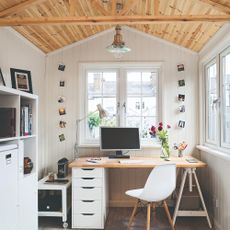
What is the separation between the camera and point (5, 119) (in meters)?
2.54

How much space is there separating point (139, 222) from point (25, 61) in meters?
2.51

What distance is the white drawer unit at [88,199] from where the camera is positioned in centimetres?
357

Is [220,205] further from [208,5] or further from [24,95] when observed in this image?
Answer: [24,95]

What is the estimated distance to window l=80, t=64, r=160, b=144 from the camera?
4.50 m

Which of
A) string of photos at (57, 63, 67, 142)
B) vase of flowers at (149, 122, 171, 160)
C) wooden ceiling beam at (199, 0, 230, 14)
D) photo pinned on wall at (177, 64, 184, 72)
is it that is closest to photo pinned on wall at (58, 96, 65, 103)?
string of photos at (57, 63, 67, 142)

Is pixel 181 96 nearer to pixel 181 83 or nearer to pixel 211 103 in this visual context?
pixel 181 83

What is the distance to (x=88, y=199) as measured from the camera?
358 cm

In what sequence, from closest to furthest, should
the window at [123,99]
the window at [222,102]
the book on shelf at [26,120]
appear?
1. the book on shelf at [26,120]
2. the window at [222,102]
3. the window at [123,99]

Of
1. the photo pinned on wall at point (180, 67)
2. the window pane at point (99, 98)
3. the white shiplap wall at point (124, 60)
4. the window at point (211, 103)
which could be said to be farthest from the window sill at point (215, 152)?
the window pane at point (99, 98)

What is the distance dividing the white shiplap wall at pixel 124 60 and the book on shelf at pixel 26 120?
4.98 feet

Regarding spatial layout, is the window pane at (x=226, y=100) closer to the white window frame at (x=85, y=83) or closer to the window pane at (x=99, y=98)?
the white window frame at (x=85, y=83)

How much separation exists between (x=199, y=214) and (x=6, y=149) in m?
2.53

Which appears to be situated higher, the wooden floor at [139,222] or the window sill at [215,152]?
the window sill at [215,152]

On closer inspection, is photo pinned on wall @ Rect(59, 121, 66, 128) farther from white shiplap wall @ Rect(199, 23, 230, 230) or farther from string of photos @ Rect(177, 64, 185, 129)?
white shiplap wall @ Rect(199, 23, 230, 230)
